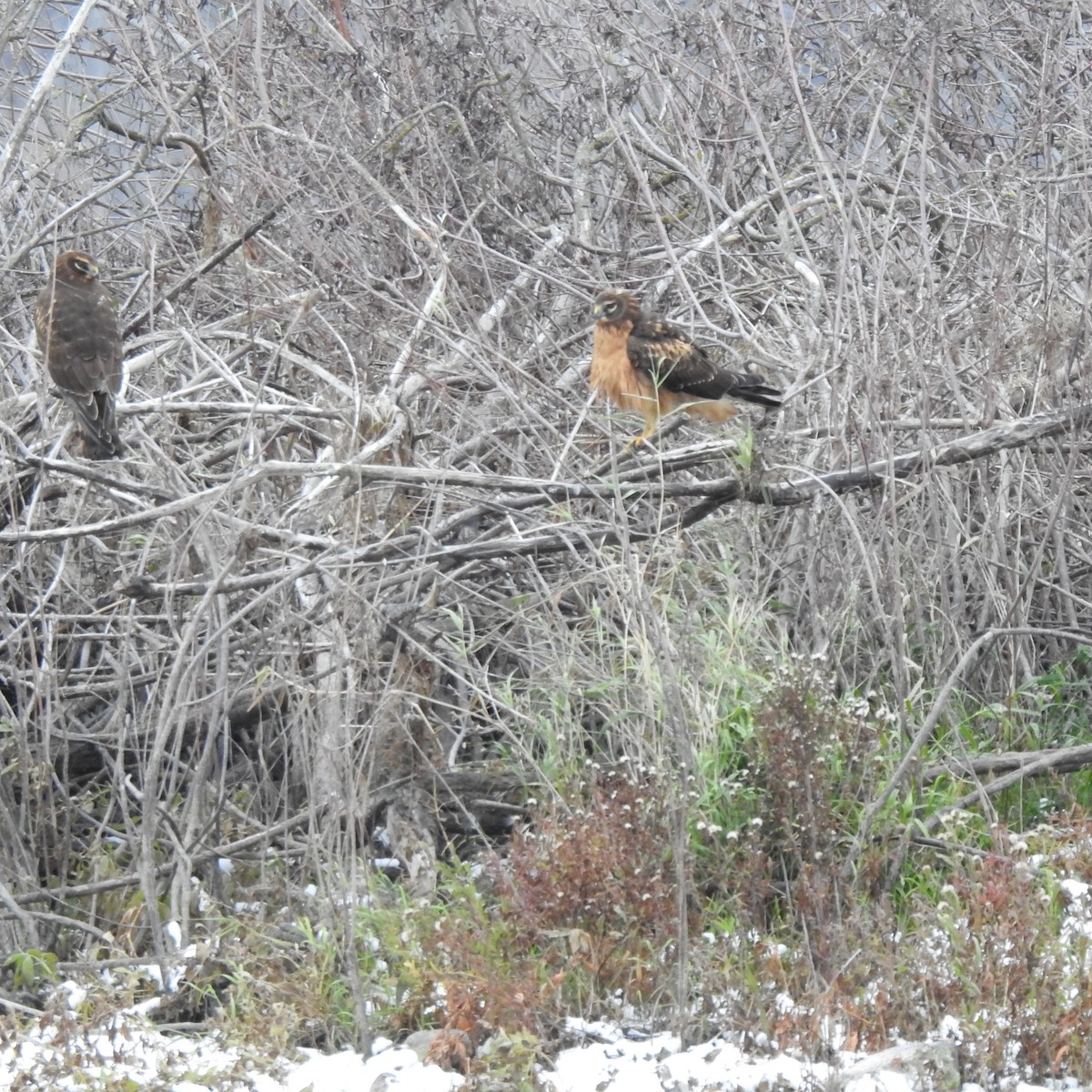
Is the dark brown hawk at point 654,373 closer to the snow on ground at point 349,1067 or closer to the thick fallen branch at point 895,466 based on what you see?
the thick fallen branch at point 895,466

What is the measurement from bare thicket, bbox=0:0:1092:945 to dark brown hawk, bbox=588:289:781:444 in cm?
→ 17

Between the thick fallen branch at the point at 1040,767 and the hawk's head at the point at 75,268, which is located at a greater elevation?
the hawk's head at the point at 75,268

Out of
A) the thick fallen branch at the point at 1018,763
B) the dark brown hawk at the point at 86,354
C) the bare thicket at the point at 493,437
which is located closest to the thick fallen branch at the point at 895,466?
the bare thicket at the point at 493,437

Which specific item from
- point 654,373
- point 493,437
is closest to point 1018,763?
point 654,373

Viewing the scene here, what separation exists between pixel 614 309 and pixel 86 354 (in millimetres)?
1800

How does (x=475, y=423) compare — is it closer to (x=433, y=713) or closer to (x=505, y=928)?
(x=433, y=713)

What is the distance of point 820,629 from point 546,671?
0.87 meters

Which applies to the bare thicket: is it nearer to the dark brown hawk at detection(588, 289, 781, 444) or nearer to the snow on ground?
the dark brown hawk at detection(588, 289, 781, 444)

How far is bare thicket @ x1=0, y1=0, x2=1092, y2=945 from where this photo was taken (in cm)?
430

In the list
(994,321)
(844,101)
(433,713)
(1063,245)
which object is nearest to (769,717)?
(433,713)

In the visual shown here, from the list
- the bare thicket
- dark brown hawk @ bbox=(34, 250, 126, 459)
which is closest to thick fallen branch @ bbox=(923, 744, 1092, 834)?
the bare thicket

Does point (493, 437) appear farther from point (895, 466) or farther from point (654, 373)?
point (895, 466)

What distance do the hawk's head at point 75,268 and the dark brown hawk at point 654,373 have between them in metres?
1.84

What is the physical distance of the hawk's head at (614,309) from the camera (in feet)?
17.4
